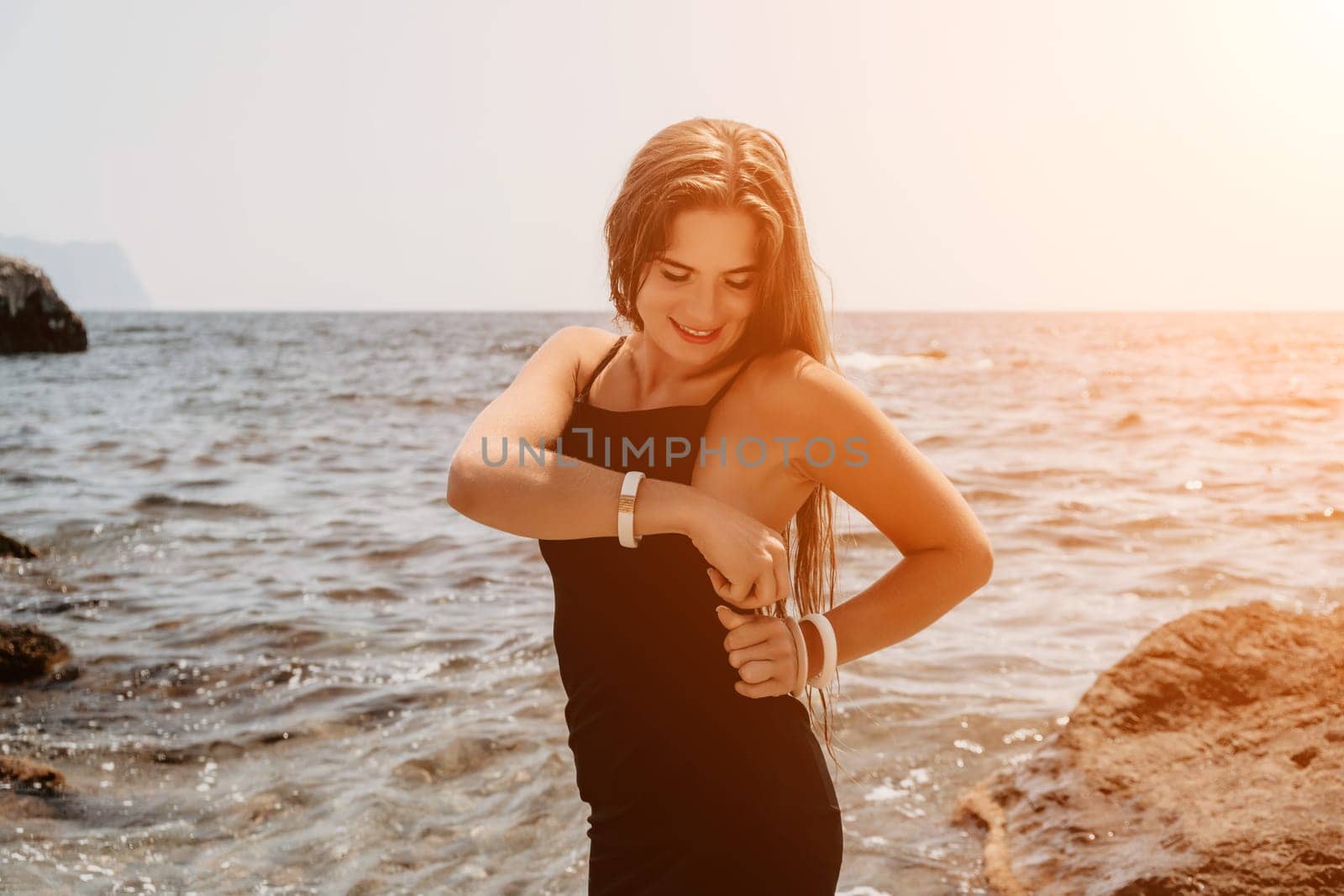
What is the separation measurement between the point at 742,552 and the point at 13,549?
31.5 ft

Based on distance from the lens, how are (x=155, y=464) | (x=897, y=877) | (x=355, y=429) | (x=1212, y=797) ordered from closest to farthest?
(x=1212, y=797) → (x=897, y=877) → (x=155, y=464) → (x=355, y=429)

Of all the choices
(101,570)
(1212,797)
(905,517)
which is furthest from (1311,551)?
(101,570)

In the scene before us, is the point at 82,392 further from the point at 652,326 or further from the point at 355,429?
the point at 652,326

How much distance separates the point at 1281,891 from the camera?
3.02 m

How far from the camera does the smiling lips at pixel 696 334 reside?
2.11 meters

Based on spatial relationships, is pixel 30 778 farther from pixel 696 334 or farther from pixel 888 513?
pixel 888 513

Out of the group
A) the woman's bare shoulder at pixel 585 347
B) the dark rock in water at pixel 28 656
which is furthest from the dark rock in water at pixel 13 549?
the woman's bare shoulder at pixel 585 347

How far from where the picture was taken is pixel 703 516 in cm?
A: 181

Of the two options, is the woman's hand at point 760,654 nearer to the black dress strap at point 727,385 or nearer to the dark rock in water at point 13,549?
the black dress strap at point 727,385

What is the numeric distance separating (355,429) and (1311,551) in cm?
1415

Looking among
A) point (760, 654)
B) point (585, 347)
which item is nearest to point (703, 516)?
point (760, 654)

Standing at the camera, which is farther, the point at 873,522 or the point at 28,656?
the point at 28,656

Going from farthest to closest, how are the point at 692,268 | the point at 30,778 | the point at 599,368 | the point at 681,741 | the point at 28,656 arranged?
the point at 28,656 → the point at 30,778 → the point at 599,368 → the point at 692,268 → the point at 681,741

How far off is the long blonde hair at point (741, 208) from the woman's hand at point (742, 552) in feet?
1.20
